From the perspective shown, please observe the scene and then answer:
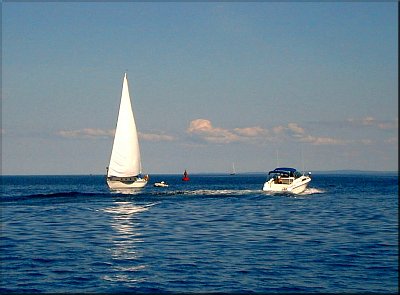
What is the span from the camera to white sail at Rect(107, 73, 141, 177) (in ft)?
359

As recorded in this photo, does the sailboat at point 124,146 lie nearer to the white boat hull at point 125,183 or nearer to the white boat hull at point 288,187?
the white boat hull at point 125,183

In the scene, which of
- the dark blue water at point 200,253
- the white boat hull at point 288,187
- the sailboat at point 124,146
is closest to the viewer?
the dark blue water at point 200,253

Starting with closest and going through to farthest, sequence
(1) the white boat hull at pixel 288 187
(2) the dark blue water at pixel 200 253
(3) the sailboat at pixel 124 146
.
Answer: (2) the dark blue water at pixel 200 253, (1) the white boat hull at pixel 288 187, (3) the sailboat at pixel 124 146

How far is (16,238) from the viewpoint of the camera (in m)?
38.1

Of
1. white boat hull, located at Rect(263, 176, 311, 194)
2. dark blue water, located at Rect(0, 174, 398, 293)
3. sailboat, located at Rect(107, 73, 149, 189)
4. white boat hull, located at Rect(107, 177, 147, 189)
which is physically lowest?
dark blue water, located at Rect(0, 174, 398, 293)

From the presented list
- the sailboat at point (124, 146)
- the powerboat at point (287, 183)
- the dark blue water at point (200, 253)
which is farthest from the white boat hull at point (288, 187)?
the dark blue water at point (200, 253)

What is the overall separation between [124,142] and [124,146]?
0.77m

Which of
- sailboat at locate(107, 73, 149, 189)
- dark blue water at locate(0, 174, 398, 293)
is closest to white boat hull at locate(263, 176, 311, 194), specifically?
sailboat at locate(107, 73, 149, 189)

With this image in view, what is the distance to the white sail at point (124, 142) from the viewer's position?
110 m

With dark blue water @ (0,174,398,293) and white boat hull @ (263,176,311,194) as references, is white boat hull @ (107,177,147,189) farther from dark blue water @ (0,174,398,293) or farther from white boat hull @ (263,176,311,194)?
dark blue water @ (0,174,398,293)

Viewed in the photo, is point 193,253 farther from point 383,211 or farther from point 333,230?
point 383,211

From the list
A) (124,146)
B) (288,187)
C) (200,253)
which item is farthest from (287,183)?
(200,253)

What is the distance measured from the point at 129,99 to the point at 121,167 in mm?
13274

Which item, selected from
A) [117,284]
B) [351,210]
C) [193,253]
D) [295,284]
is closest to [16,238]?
[193,253]
